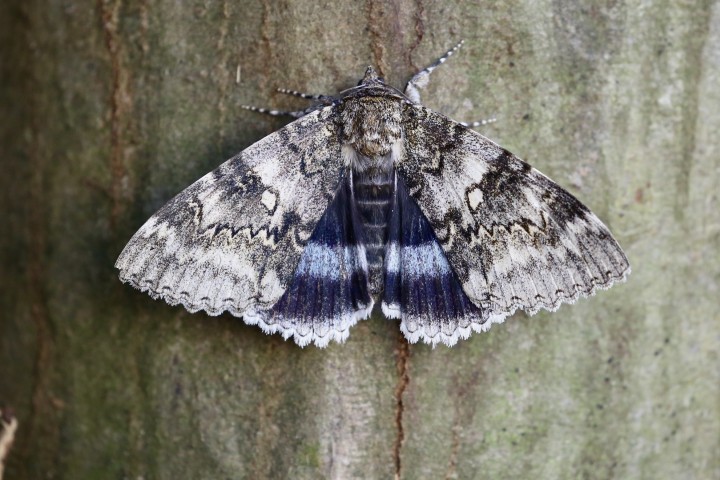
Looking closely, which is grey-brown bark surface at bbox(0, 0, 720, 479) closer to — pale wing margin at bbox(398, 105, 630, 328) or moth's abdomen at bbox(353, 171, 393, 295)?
pale wing margin at bbox(398, 105, 630, 328)

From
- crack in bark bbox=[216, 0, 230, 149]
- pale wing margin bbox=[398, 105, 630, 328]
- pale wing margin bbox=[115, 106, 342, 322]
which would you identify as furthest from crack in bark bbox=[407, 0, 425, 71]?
crack in bark bbox=[216, 0, 230, 149]

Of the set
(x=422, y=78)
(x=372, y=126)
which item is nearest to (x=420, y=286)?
(x=372, y=126)

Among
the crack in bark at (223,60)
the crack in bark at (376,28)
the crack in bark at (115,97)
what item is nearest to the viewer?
the crack in bark at (376,28)

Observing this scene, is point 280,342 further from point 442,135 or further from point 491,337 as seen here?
point 442,135

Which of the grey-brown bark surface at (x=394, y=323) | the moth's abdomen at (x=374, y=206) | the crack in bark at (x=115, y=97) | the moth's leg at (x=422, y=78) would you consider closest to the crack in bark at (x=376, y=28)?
the grey-brown bark surface at (x=394, y=323)

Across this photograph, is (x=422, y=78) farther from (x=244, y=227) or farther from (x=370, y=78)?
(x=244, y=227)

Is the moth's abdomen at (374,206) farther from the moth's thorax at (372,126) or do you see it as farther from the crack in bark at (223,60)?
the crack in bark at (223,60)
